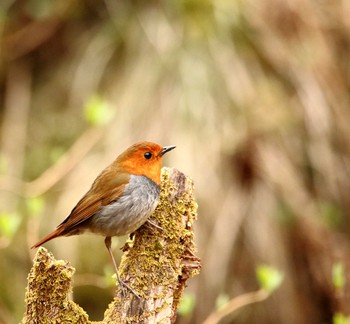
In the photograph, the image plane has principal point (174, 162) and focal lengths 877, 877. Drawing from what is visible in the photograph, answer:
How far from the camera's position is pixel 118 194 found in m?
3.22

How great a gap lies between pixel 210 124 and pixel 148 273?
3.11 metres

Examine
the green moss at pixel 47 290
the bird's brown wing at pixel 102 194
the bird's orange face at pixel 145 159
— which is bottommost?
the green moss at pixel 47 290

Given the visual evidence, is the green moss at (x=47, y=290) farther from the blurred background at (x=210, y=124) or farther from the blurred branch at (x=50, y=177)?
the blurred background at (x=210, y=124)

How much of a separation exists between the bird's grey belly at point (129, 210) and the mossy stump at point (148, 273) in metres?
0.10

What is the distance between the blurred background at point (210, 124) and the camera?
207 inches

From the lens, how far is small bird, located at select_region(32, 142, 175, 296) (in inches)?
120

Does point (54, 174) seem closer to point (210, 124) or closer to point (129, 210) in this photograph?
point (129, 210)

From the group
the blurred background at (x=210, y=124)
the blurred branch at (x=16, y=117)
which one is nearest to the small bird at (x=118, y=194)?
the blurred background at (x=210, y=124)

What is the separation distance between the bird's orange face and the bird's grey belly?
29 mm

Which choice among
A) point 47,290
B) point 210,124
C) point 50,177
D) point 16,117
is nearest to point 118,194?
point 47,290

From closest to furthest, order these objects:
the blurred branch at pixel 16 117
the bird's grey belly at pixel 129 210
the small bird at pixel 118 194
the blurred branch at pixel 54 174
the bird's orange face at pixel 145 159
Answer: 1. the bird's grey belly at pixel 129 210
2. the small bird at pixel 118 194
3. the bird's orange face at pixel 145 159
4. the blurred branch at pixel 54 174
5. the blurred branch at pixel 16 117

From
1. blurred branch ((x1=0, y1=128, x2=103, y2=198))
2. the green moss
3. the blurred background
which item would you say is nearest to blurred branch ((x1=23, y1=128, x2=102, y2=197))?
blurred branch ((x1=0, y1=128, x2=103, y2=198))

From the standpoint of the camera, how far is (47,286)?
2.28 meters

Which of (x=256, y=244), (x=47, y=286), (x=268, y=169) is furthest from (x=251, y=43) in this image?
(x=47, y=286)
